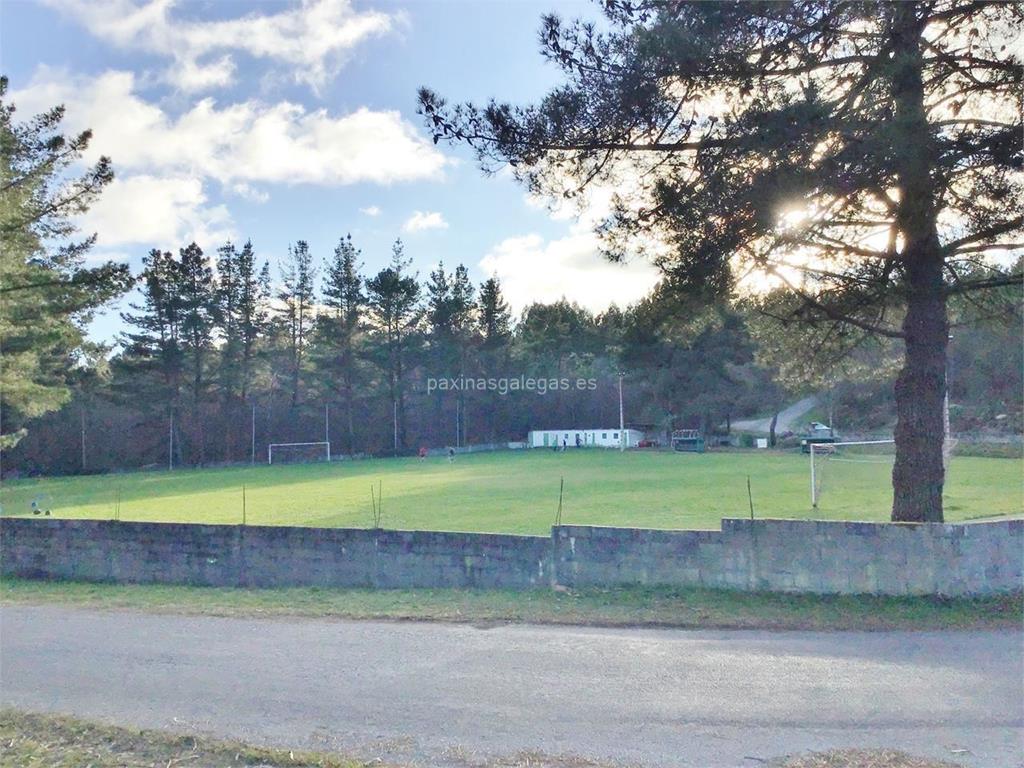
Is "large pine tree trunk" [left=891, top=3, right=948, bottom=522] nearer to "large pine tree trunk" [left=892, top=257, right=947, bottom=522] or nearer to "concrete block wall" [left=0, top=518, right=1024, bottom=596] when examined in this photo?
"large pine tree trunk" [left=892, top=257, right=947, bottom=522]

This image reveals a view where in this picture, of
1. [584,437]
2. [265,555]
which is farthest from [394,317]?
[265,555]

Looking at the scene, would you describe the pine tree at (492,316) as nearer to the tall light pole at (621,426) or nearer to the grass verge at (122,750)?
the tall light pole at (621,426)

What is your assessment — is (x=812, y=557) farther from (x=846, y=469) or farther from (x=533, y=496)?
(x=846, y=469)

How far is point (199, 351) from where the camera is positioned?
176 ft

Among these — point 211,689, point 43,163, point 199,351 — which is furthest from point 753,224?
point 199,351

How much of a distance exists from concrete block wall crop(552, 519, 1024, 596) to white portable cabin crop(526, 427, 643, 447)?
50033 millimetres

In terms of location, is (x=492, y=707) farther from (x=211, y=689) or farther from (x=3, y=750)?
(x=3, y=750)

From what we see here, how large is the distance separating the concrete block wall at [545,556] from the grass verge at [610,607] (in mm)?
270

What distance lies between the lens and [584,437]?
6284cm

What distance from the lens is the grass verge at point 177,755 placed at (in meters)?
4.39

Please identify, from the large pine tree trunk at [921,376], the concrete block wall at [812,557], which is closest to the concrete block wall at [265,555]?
the concrete block wall at [812,557]

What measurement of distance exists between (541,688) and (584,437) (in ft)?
188

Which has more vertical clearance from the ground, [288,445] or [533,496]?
[288,445]

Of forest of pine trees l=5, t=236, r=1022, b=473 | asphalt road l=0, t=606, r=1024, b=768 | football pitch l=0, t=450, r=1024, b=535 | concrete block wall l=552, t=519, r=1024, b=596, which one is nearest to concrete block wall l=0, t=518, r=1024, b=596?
concrete block wall l=552, t=519, r=1024, b=596
